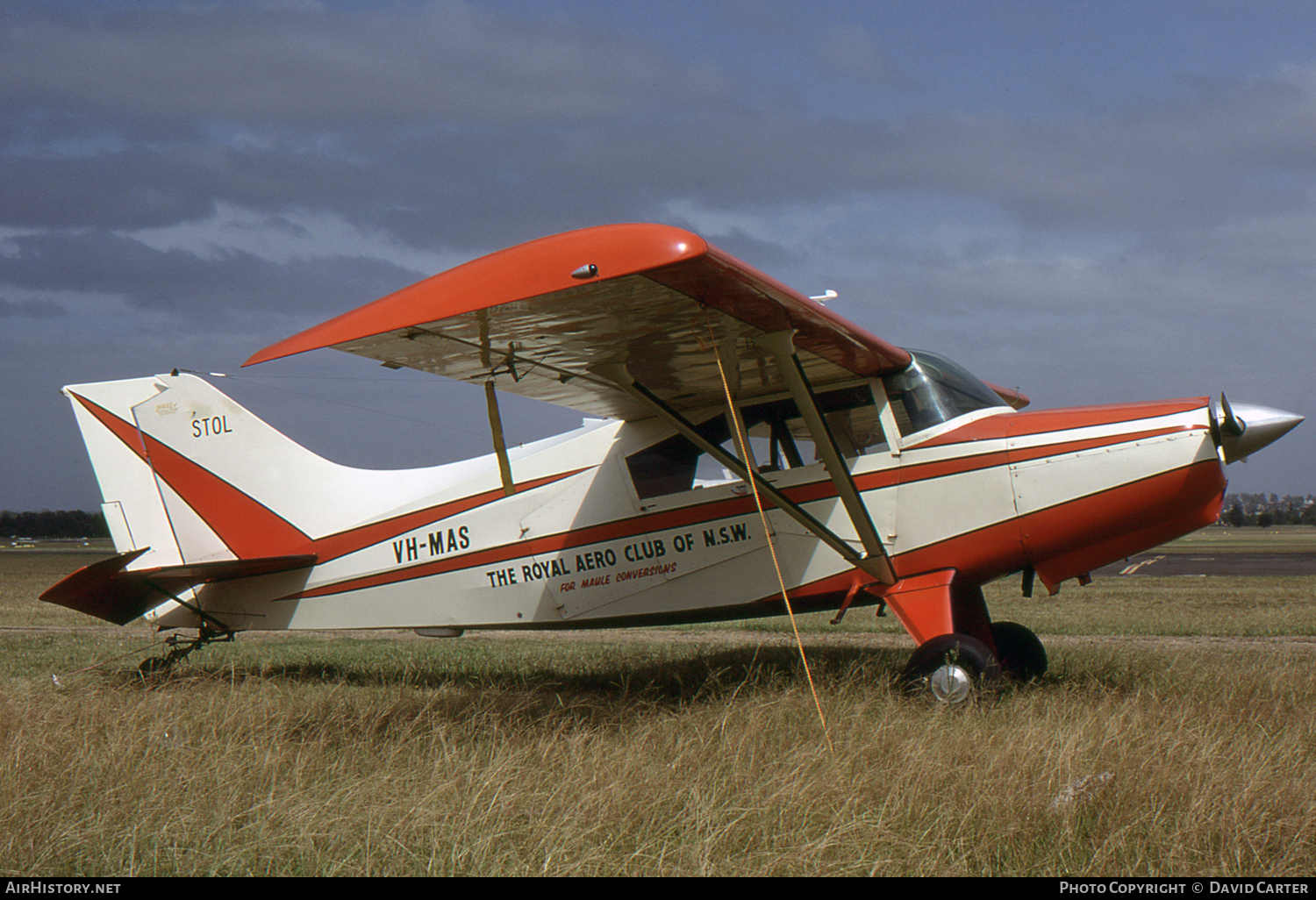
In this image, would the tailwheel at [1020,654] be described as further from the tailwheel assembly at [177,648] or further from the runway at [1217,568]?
the runway at [1217,568]

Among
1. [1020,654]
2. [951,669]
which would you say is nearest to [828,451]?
[951,669]

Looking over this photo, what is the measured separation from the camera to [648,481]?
24.1ft

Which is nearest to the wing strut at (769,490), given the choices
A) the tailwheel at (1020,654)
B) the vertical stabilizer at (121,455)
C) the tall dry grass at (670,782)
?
the tall dry grass at (670,782)

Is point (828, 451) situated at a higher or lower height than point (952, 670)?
higher

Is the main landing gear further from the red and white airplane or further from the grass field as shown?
the grass field

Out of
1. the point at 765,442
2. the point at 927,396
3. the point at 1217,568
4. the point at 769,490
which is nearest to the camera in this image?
the point at 769,490

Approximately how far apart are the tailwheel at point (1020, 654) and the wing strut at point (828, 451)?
1819 millimetres

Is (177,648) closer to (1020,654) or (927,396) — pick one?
(927,396)

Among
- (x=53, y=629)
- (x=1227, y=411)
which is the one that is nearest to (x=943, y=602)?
(x=1227, y=411)

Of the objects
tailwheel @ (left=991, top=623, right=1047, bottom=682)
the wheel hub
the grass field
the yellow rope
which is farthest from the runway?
the grass field

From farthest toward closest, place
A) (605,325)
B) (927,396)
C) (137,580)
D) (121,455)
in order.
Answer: (121,455), (137,580), (927,396), (605,325)

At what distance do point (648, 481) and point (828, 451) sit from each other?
65.7 inches

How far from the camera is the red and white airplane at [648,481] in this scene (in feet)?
18.3

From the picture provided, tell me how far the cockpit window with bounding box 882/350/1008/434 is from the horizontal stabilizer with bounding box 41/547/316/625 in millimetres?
5358
